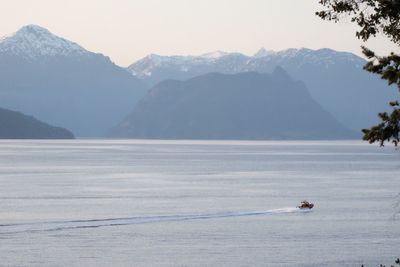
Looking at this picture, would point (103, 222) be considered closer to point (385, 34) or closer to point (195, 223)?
point (195, 223)

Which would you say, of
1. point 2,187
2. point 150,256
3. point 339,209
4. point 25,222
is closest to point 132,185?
point 2,187

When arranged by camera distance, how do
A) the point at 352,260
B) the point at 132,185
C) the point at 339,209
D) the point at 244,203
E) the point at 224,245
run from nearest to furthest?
the point at 352,260
the point at 224,245
the point at 339,209
the point at 244,203
the point at 132,185

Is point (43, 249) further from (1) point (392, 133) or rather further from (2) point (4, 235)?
(1) point (392, 133)

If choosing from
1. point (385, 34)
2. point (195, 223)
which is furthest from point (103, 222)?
point (385, 34)

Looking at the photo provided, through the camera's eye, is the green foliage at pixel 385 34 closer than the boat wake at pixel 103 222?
Yes

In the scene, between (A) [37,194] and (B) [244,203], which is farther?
(A) [37,194]

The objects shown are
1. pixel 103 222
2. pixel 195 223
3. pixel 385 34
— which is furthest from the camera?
pixel 195 223

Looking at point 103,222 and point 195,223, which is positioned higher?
point 195,223

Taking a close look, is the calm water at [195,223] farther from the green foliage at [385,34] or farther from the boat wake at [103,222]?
the green foliage at [385,34]

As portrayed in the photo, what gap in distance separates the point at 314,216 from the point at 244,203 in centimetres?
1551

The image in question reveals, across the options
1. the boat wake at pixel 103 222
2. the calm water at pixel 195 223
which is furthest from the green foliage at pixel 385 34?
the boat wake at pixel 103 222

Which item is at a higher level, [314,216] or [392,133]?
[392,133]

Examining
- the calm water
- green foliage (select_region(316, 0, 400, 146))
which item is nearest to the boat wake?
the calm water

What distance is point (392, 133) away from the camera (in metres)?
36.5
